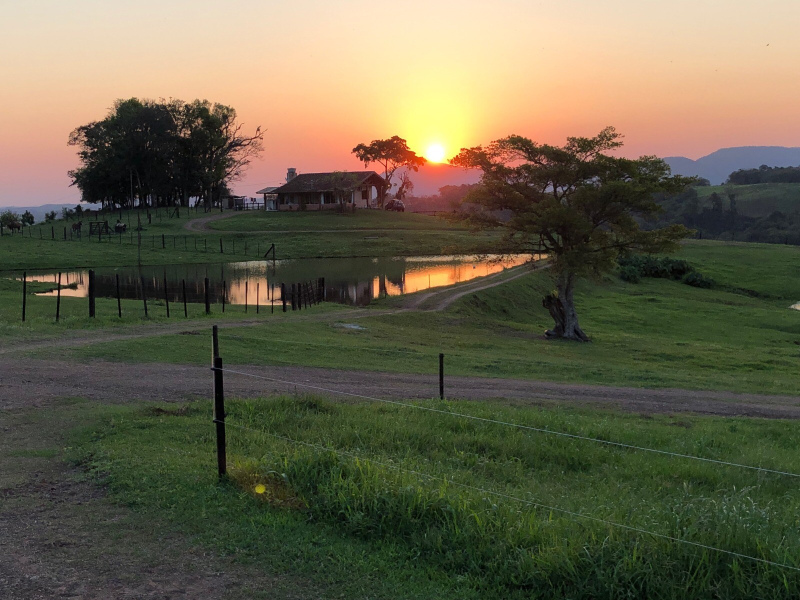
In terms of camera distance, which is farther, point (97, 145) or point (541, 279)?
point (97, 145)

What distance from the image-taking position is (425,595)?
6148mm

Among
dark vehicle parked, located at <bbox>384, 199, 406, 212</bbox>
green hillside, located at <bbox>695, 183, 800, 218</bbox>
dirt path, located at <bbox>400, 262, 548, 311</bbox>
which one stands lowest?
dirt path, located at <bbox>400, 262, 548, 311</bbox>

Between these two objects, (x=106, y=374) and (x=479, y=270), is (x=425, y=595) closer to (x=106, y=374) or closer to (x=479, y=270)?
(x=106, y=374)

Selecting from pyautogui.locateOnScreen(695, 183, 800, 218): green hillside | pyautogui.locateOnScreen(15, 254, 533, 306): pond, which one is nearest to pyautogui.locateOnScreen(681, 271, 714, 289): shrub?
pyautogui.locateOnScreen(15, 254, 533, 306): pond

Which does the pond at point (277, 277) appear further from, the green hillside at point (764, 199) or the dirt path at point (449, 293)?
the green hillside at point (764, 199)

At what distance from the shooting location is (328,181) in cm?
10981

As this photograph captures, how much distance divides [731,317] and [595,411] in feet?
120

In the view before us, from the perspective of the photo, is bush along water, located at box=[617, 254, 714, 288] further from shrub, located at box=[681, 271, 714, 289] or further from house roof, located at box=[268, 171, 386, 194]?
house roof, located at box=[268, 171, 386, 194]

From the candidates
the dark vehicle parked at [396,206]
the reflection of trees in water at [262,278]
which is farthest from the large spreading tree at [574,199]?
the dark vehicle parked at [396,206]

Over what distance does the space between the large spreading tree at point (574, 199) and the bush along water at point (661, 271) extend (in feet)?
108

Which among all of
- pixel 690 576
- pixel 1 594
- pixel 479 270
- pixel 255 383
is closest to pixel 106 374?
pixel 255 383

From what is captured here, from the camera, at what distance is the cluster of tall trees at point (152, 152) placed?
364 feet

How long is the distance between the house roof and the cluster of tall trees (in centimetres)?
1362

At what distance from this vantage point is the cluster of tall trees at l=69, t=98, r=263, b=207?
111m
